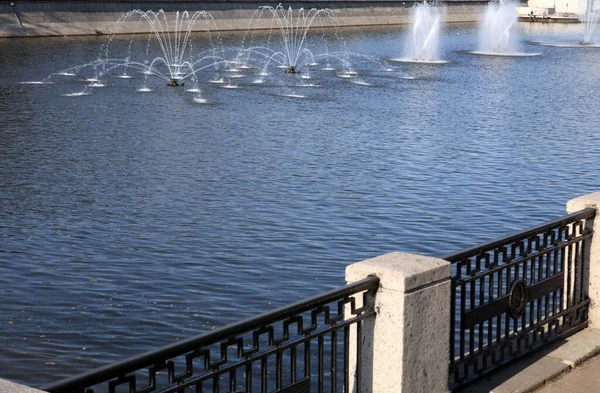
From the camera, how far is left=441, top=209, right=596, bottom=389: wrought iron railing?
7094 mm

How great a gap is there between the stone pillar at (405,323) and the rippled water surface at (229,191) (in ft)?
14.3

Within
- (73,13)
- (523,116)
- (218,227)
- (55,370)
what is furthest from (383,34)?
(55,370)

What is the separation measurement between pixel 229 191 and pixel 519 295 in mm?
10181

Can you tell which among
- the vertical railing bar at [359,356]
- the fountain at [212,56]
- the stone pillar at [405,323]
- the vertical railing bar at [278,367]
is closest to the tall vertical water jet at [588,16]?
the fountain at [212,56]

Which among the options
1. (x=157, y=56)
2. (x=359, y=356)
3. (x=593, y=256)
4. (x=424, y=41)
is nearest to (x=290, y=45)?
(x=424, y=41)

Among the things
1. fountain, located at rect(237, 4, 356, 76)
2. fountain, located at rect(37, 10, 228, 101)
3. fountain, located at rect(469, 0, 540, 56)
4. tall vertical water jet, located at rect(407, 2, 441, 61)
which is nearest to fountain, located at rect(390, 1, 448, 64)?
tall vertical water jet, located at rect(407, 2, 441, 61)

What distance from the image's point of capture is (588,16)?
278 feet

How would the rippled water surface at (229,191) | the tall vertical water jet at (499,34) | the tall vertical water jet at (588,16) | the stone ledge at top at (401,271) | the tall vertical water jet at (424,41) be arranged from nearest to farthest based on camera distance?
1. the stone ledge at top at (401,271)
2. the rippled water surface at (229,191)
3. the tall vertical water jet at (424,41)
4. the tall vertical water jet at (499,34)
5. the tall vertical water jet at (588,16)

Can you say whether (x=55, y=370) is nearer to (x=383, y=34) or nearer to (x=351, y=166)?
(x=351, y=166)

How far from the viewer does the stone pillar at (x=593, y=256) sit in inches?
325

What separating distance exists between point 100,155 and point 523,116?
1232 centimetres

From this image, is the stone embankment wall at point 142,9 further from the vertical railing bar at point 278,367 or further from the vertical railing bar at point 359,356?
the vertical railing bar at point 278,367

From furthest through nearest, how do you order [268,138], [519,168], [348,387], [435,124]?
1. [435,124]
2. [268,138]
3. [519,168]
4. [348,387]

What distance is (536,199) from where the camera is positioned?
1750cm
